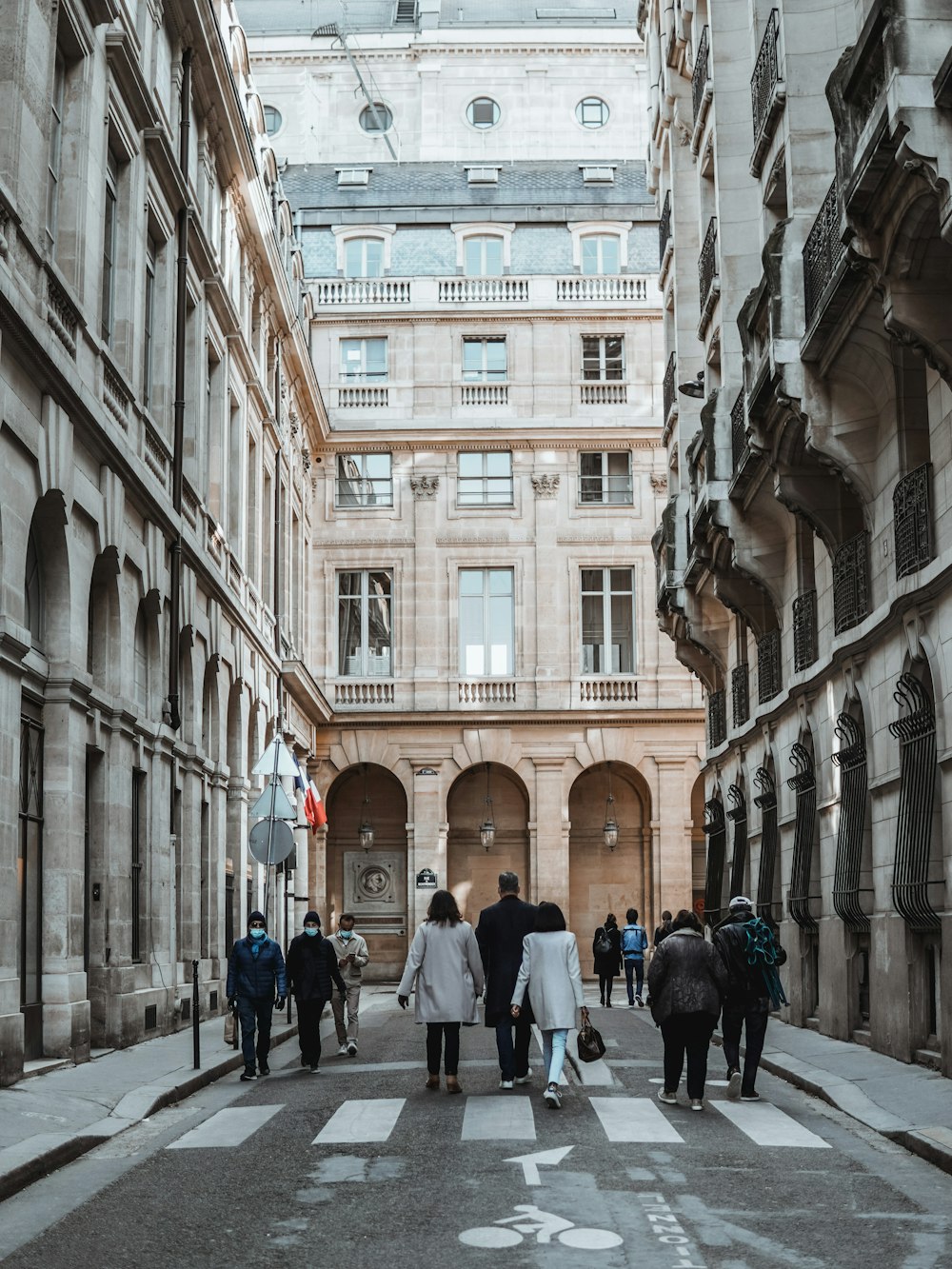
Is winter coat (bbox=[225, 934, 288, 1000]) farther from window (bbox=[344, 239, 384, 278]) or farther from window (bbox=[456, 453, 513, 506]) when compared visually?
window (bbox=[344, 239, 384, 278])

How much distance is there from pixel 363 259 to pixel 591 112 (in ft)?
50.0

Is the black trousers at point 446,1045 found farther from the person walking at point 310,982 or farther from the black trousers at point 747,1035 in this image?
the person walking at point 310,982

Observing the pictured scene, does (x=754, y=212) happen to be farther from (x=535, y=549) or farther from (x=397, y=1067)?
(x=535, y=549)

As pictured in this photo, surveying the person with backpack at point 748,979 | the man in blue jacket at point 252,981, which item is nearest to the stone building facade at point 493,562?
the man in blue jacket at point 252,981

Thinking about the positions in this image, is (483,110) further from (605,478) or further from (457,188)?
(605,478)

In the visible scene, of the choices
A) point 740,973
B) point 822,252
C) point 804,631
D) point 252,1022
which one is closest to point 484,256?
point 804,631

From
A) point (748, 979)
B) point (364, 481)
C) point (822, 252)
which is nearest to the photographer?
point (748, 979)

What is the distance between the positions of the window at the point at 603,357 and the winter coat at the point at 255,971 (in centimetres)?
3220

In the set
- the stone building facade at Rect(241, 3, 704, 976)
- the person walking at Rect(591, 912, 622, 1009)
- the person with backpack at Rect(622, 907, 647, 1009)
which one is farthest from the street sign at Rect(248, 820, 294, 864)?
the stone building facade at Rect(241, 3, 704, 976)

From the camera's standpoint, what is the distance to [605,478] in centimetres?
4653

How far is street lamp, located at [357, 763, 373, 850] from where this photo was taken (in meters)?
45.7

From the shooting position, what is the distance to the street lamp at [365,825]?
150 feet

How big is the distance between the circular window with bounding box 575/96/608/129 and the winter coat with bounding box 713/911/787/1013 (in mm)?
49233

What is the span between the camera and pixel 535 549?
4597cm
